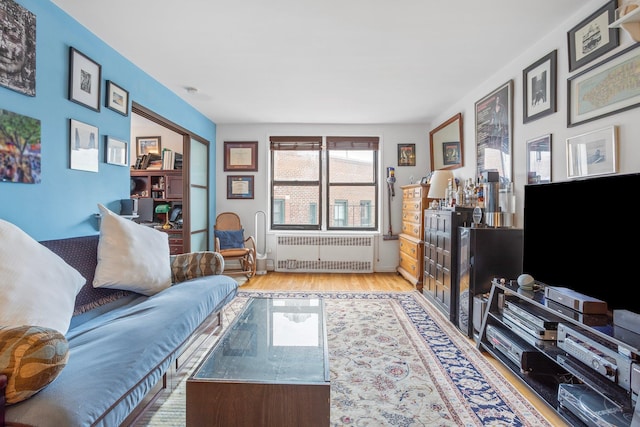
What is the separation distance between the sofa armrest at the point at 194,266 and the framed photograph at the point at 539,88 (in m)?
2.90

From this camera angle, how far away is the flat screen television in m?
1.46

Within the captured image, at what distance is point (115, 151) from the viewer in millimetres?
2701

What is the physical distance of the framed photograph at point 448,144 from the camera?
13.0ft

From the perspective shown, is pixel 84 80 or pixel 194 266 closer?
pixel 84 80

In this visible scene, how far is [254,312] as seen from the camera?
236 centimetres

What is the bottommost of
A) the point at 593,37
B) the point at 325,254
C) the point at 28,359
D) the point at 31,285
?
the point at 325,254

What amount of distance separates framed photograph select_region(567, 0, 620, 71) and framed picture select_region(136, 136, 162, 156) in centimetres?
568

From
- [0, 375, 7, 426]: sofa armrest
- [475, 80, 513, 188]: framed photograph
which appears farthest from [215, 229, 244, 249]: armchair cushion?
[0, 375, 7, 426]: sofa armrest

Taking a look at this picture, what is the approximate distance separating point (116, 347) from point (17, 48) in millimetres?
1817

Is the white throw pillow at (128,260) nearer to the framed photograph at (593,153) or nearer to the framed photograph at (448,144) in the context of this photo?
the framed photograph at (593,153)

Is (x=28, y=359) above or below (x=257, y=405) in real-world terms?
above

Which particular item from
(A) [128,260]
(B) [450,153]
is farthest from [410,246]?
(A) [128,260]

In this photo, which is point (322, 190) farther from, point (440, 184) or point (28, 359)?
point (28, 359)

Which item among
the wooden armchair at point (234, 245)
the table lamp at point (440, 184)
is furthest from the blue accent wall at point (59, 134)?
the table lamp at point (440, 184)
